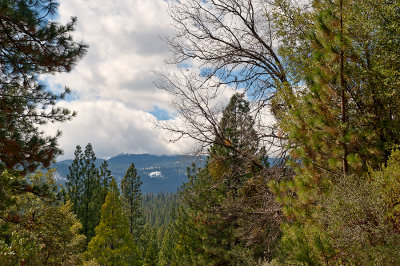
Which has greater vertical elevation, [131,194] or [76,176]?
[76,176]

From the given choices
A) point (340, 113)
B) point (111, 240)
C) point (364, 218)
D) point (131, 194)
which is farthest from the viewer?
point (131, 194)

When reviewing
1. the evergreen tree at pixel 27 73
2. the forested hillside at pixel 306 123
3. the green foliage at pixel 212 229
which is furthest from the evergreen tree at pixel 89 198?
the evergreen tree at pixel 27 73

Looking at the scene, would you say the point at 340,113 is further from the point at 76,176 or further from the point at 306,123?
the point at 76,176

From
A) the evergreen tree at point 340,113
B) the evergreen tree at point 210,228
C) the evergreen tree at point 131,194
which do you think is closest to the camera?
the evergreen tree at point 340,113

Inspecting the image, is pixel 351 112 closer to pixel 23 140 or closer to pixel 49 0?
pixel 49 0

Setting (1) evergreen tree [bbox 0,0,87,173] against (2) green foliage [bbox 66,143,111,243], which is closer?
(1) evergreen tree [bbox 0,0,87,173]

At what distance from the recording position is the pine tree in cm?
1562

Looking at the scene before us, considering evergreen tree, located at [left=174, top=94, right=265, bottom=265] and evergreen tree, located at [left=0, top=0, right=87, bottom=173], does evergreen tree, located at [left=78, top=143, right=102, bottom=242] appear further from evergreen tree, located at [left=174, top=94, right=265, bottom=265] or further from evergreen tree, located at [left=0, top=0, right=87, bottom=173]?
evergreen tree, located at [left=0, top=0, right=87, bottom=173]

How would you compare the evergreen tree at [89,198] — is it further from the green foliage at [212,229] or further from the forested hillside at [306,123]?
the forested hillside at [306,123]

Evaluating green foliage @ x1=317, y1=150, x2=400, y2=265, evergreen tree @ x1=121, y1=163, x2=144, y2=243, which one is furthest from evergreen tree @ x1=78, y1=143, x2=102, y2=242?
green foliage @ x1=317, y1=150, x2=400, y2=265

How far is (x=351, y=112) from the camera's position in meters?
5.35

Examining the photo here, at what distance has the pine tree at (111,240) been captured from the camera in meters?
15.6

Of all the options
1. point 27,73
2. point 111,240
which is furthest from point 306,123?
point 111,240

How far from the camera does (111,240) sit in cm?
1636
